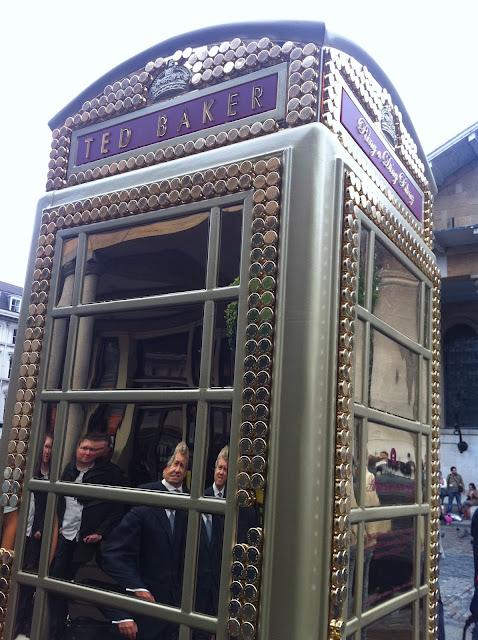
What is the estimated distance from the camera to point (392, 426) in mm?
2184

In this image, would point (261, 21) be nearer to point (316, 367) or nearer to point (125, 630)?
point (316, 367)

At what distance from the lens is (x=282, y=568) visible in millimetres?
1621

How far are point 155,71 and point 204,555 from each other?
1.81 meters

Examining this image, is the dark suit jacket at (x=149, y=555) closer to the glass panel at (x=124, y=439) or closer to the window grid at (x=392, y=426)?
the glass panel at (x=124, y=439)

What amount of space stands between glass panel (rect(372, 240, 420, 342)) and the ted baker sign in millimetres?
656

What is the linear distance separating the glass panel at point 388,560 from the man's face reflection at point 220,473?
518mm

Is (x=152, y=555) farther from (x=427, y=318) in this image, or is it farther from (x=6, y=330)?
(x=6, y=330)

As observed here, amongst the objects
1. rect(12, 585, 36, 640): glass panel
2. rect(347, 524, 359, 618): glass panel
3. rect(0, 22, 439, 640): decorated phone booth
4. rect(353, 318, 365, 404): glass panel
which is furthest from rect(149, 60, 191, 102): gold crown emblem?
rect(12, 585, 36, 640): glass panel

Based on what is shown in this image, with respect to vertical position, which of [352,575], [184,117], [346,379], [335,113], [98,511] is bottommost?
[352,575]

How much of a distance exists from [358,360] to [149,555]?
0.90 m

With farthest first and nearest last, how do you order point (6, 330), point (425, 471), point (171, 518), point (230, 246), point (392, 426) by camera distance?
point (6, 330) < point (425, 471) < point (392, 426) < point (230, 246) < point (171, 518)

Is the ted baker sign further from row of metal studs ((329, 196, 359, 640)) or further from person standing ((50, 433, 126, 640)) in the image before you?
person standing ((50, 433, 126, 640))

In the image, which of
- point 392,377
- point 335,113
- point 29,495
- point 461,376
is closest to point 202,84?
point 335,113

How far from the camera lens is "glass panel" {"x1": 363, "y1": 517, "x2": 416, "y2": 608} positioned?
6.38 feet
